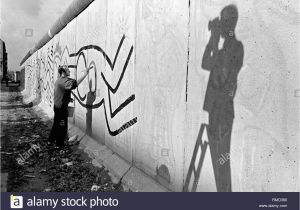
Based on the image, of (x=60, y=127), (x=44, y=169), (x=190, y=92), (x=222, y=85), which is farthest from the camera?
(x=60, y=127)

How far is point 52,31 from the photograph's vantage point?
1292 centimetres

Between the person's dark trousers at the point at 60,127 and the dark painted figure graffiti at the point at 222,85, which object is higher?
the dark painted figure graffiti at the point at 222,85

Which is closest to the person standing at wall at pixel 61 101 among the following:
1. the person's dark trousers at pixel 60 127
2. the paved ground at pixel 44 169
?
the person's dark trousers at pixel 60 127

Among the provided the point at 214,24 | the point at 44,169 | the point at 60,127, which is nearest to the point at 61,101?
the point at 60,127

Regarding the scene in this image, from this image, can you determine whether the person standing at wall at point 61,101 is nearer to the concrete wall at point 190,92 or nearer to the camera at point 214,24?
the concrete wall at point 190,92

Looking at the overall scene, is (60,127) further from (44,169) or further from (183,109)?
(183,109)

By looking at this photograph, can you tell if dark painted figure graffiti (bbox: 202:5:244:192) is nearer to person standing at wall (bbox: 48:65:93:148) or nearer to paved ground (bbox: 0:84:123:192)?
paved ground (bbox: 0:84:123:192)

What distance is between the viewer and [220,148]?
2.94 m

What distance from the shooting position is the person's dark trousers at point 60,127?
722cm

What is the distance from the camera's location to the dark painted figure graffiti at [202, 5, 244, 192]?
9.11 feet

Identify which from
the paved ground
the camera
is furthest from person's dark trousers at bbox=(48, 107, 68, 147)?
the camera

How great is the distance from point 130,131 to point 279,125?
289cm

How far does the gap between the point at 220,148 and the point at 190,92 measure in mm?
721

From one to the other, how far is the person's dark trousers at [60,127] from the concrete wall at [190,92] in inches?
43.3
